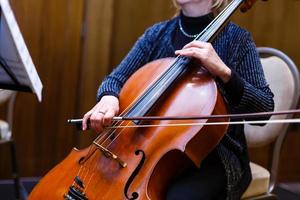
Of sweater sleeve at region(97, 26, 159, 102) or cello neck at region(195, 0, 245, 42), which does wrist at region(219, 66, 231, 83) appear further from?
sweater sleeve at region(97, 26, 159, 102)

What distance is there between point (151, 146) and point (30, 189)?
4.37 ft

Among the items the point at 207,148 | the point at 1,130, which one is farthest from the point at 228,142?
the point at 1,130

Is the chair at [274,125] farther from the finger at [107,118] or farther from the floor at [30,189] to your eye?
the floor at [30,189]

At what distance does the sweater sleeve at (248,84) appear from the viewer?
120cm

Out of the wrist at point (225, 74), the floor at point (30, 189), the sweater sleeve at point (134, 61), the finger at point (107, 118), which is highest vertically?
the wrist at point (225, 74)

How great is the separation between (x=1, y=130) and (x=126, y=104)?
0.72m

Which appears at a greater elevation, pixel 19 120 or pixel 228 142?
pixel 228 142

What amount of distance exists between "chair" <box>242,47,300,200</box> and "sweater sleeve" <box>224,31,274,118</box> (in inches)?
10.0

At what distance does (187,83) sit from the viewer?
3.85ft

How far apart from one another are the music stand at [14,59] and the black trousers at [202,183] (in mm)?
409

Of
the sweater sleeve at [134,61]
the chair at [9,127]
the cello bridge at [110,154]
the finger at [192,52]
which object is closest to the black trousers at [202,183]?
the cello bridge at [110,154]

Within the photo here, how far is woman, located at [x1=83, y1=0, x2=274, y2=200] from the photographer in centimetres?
116

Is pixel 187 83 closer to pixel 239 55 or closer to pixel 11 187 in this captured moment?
pixel 239 55

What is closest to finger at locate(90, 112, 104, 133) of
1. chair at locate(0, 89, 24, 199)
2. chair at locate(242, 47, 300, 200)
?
chair at locate(242, 47, 300, 200)
